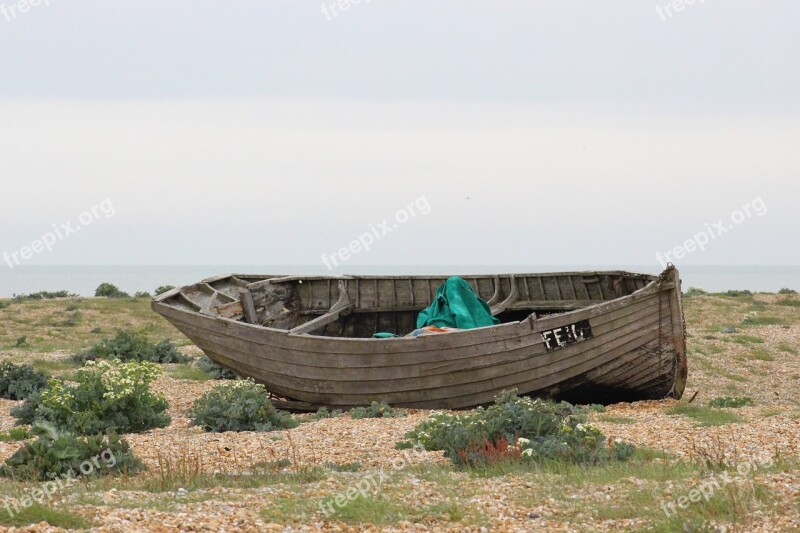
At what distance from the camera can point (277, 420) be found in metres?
12.7

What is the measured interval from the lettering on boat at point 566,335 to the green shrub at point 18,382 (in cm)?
906

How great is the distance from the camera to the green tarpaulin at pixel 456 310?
1591cm

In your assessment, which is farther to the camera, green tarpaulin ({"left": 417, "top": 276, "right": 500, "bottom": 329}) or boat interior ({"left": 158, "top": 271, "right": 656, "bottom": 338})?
boat interior ({"left": 158, "top": 271, "right": 656, "bottom": 338})

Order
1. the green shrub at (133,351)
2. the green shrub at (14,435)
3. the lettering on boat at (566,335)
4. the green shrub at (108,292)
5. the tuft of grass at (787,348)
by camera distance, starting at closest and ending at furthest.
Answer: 1. the green shrub at (14,435)
2. the lettering on boat at (566,335)
3. the green shrub at (133,351)
4. the tuft of grass at (787,348)
5. the green shrub at (108,292)

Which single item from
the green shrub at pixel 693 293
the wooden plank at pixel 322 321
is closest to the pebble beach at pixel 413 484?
the wooden plank at pixel 322 321

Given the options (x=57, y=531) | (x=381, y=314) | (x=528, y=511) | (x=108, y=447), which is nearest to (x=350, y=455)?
(x=108, y=447)

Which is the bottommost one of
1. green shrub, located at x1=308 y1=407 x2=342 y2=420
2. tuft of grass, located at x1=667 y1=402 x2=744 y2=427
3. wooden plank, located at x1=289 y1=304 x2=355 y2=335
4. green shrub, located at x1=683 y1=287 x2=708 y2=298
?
tuft of grass, located at x1=667 y1=402 x2=744 y2=427

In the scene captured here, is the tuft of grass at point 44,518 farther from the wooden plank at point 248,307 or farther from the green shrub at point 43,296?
the green shrub at point 43,296

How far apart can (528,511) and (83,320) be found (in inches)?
1049

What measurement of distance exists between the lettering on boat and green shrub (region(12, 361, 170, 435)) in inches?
224

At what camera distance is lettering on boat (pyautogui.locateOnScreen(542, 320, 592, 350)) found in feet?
45.7

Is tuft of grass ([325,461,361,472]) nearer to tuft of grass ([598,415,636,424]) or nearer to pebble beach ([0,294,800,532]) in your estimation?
pebble beach ([0,294,800,532])

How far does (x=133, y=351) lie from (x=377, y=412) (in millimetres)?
9862

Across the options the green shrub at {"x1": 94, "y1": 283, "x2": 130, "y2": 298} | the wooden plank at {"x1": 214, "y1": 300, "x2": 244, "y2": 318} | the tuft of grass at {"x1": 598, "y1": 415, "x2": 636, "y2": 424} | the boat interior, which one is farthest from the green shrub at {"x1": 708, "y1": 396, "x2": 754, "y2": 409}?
the green shrub at {"x1": 94, "y1": 283, "x2": 130, "y2": 298}
